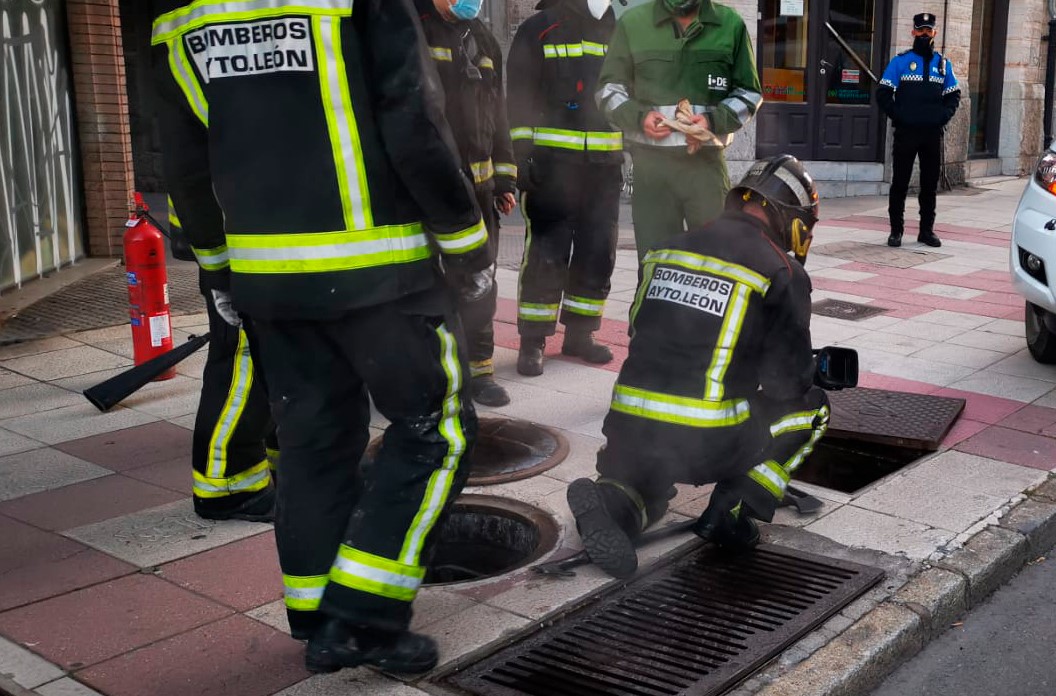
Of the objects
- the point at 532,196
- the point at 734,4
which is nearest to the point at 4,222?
the point at 532,196

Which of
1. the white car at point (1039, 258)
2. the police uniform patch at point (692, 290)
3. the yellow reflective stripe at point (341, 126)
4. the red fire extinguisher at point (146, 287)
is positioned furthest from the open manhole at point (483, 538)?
the white car at point (1039, 258)

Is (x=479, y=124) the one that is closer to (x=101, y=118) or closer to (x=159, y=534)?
(x=159, y=534)

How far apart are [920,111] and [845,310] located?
11.0ft

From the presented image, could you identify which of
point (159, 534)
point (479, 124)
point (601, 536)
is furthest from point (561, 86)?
point (159, 534)

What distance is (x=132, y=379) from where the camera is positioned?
5.69m

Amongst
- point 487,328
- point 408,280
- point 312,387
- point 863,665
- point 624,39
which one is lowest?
point 863,665

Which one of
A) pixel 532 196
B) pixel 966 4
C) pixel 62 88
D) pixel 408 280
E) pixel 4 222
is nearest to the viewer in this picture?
pixel 408 280

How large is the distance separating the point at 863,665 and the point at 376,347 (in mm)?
1665

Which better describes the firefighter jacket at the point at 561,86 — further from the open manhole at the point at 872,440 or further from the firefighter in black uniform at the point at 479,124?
the open manhole at the point at 872,440

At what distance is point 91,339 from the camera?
23.1 feet

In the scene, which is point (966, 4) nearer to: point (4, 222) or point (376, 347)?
point (4, 222)

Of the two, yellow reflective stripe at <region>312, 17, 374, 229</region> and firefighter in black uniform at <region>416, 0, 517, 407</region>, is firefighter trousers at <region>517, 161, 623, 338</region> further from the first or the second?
yellow reflective stripe at <region>312, 17, 374, 229</region>

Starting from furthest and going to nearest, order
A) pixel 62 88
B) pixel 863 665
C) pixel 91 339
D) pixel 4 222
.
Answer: pixel 62 88
pixel 4 222
pixel 91 339
pixel 863 665

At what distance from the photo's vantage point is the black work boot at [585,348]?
6648 mm
